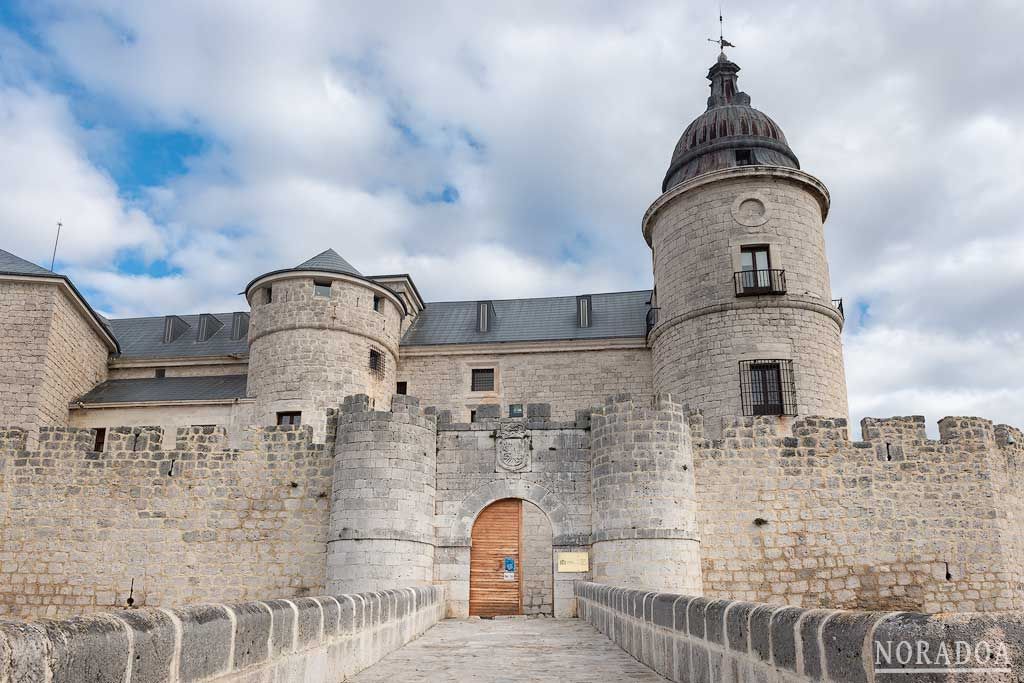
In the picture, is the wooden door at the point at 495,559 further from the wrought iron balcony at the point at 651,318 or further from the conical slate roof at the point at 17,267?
the conical slate roof at the point at 17,267

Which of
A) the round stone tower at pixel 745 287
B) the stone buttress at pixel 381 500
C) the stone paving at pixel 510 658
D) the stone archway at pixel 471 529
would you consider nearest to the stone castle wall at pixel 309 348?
the stone buttress at pixel 381 500

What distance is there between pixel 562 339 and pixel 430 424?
35.3ft

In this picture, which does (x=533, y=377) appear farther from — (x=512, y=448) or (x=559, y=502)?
(x=559, y=502)

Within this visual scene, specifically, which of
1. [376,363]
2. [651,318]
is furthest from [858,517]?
[376,363]

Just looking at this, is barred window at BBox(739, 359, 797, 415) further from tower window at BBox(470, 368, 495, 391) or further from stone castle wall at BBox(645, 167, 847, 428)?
tower window at BBox(470, 368, 495, 391)

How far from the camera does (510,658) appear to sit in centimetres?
812

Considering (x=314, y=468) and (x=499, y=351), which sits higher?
(x=499, y=351)

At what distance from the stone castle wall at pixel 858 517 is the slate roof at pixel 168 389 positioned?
14.6 meters

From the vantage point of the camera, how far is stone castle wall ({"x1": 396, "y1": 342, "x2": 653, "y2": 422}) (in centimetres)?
2462

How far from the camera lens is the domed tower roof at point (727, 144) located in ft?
71.9

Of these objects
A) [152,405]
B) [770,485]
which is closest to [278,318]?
[152,405]

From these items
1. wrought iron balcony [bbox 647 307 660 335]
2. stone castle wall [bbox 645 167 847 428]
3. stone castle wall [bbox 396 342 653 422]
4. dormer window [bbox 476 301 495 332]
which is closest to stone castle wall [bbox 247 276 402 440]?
stone castle wall [bbox 396 342 653 422]

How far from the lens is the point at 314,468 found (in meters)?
15.5

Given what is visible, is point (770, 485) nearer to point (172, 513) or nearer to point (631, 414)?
point (631, 414)
